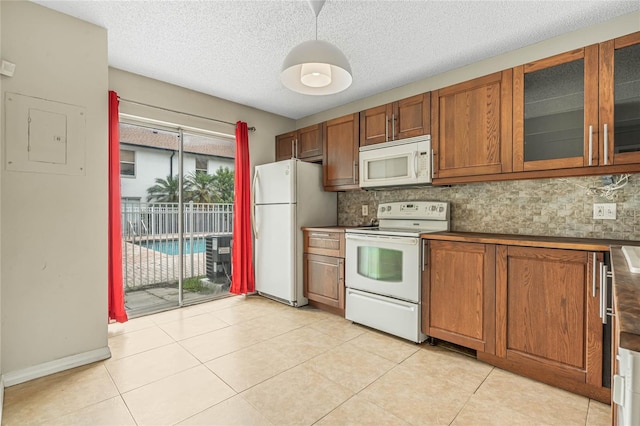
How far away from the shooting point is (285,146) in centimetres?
420

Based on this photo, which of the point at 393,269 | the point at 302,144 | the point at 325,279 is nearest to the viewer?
the point at 393,269

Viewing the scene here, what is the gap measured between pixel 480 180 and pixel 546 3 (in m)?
1.21

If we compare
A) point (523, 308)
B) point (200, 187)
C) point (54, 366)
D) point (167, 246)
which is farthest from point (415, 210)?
point (54, 366)

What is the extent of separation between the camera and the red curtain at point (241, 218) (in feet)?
12.5

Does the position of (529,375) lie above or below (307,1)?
below

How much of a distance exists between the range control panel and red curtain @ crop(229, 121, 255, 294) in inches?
65.4

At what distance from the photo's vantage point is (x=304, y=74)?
1.90m

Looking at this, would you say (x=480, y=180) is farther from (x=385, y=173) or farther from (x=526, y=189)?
(x=385, y=173)

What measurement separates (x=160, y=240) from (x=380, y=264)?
2545mm

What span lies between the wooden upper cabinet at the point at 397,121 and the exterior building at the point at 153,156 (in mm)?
1842

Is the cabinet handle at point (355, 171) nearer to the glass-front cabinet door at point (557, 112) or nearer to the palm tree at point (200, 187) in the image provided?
the glass-front cabinet door at point (557, 112)

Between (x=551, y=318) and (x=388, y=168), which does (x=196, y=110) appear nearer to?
(x=388, y=168)

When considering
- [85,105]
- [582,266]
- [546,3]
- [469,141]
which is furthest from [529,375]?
[85,105]

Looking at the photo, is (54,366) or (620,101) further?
(54,366)
